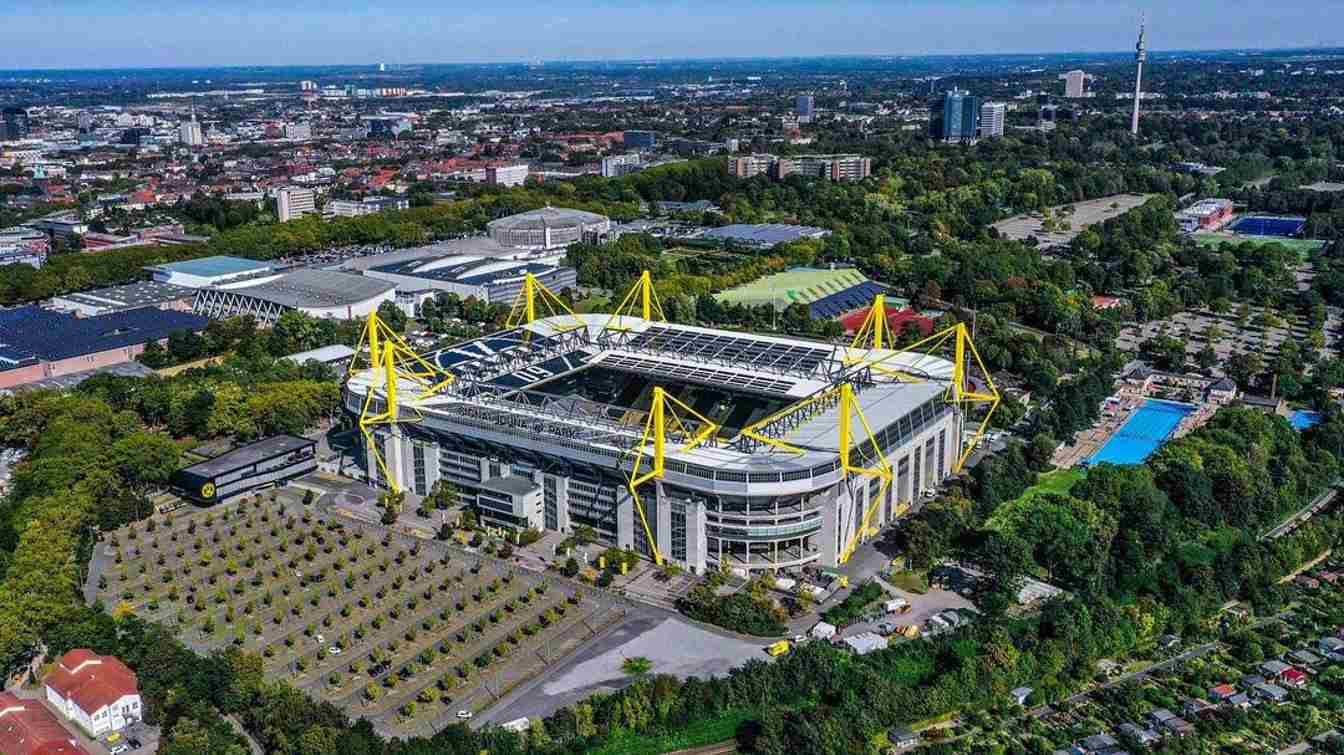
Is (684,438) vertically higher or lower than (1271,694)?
higher

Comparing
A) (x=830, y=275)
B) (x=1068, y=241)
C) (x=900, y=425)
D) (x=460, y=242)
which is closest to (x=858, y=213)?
(x=1068, y=241)

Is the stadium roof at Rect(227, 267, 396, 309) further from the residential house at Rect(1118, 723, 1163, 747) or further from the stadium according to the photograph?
the residential house at Rect(1118, 723, 1163, 747)

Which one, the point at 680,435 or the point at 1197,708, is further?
the point at 680,435

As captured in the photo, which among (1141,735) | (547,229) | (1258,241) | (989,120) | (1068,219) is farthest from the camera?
(989,120)

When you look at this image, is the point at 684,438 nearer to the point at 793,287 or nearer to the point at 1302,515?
the point at 1302,515

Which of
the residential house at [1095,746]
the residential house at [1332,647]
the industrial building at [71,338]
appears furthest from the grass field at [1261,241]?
the industrial building at [71,338]

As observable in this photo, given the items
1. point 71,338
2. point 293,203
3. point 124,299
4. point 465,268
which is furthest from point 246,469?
point 293,203
